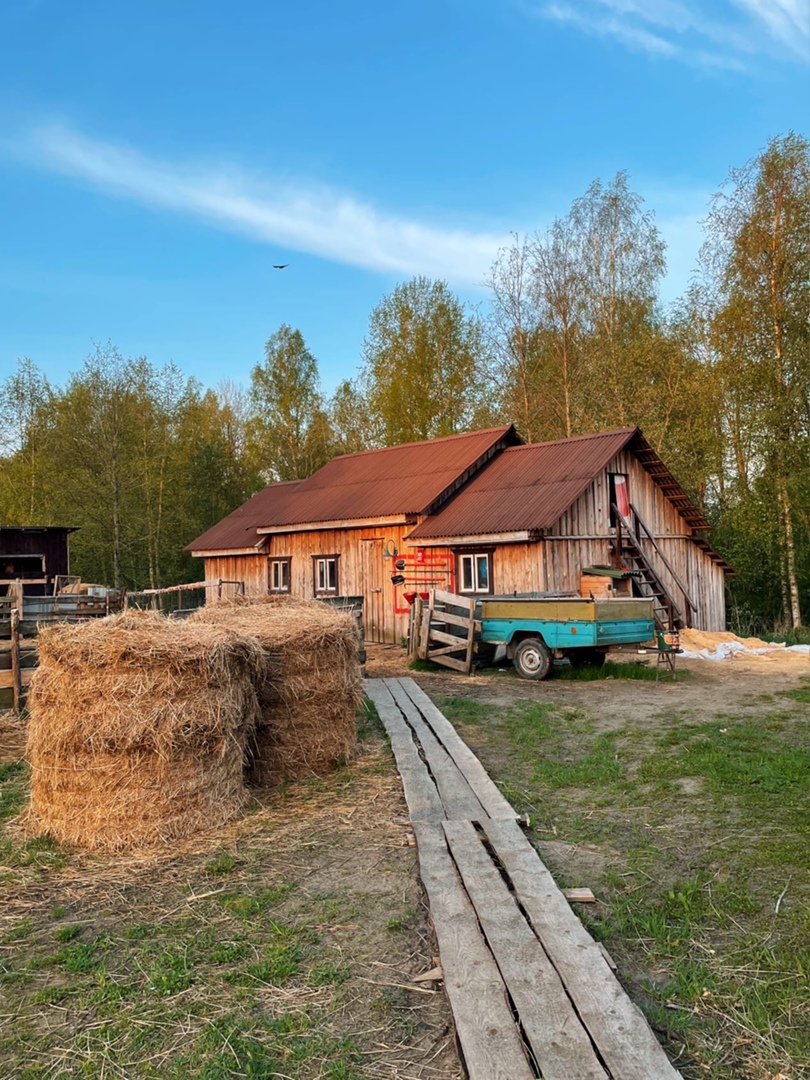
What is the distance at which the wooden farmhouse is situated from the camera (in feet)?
59.0

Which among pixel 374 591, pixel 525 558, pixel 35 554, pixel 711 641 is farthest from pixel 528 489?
pixel 35 554

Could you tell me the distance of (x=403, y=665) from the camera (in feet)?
52.4

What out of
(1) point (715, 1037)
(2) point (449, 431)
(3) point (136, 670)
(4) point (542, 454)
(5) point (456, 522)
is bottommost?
(1) point (715, 1037)

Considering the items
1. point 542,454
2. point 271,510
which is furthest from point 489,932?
point 271,510

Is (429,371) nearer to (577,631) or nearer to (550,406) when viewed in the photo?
(550,406)

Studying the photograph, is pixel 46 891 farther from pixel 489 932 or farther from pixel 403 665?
pixel 403 665

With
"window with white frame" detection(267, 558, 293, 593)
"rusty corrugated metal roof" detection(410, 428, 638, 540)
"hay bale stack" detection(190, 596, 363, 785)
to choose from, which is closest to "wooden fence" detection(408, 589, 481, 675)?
"rusty corrugated metal roof" detection(410, 428, 638, 540)

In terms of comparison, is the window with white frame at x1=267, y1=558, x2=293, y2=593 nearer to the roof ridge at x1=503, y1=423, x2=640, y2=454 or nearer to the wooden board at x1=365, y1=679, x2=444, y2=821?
the roof ridge at x1=503, y1=423, x2=640, y2=454

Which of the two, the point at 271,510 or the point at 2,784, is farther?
the point at 271,510

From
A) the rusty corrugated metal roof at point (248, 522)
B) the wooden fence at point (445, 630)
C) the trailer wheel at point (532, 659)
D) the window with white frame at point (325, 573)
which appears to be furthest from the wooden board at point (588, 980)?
the rusty corrugated metal roof at point (248, 522)

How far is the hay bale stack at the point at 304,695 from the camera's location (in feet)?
23.8

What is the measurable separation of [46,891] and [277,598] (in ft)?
16.3

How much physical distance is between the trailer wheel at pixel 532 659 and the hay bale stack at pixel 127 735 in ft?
27.7

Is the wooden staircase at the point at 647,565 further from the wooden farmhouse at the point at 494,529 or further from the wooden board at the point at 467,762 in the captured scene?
the wooden board at the point at 467,762
